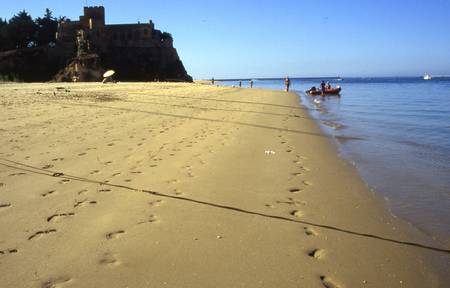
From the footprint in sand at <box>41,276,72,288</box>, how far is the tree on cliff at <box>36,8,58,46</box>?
80082mm

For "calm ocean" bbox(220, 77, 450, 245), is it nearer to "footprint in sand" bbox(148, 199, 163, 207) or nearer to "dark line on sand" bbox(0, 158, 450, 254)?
"dark line on sand" bbox(0, 158, 450, 254)

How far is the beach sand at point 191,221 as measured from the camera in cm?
322

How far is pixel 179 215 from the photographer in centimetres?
442

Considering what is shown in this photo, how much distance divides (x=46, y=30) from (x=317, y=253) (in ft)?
269

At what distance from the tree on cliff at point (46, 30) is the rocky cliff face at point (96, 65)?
342 inches

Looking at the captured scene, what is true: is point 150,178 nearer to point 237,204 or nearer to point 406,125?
point 237,204

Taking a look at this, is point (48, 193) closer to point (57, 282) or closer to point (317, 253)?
point (57, 282)

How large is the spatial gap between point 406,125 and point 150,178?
12.0 metres

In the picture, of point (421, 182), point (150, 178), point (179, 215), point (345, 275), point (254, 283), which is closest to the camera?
point (254, 283)

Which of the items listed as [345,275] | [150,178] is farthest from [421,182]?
[150,178]

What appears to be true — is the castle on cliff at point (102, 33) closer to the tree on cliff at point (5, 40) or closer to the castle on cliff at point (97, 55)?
the castle on cliff at point (97, 55)

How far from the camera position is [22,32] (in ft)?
232

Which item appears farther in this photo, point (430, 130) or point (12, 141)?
point (430, 130)

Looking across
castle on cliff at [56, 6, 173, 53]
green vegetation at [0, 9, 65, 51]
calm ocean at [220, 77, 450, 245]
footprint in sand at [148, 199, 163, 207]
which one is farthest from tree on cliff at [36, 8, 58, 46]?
footprint in sand at [148, 199, 163, 207]
